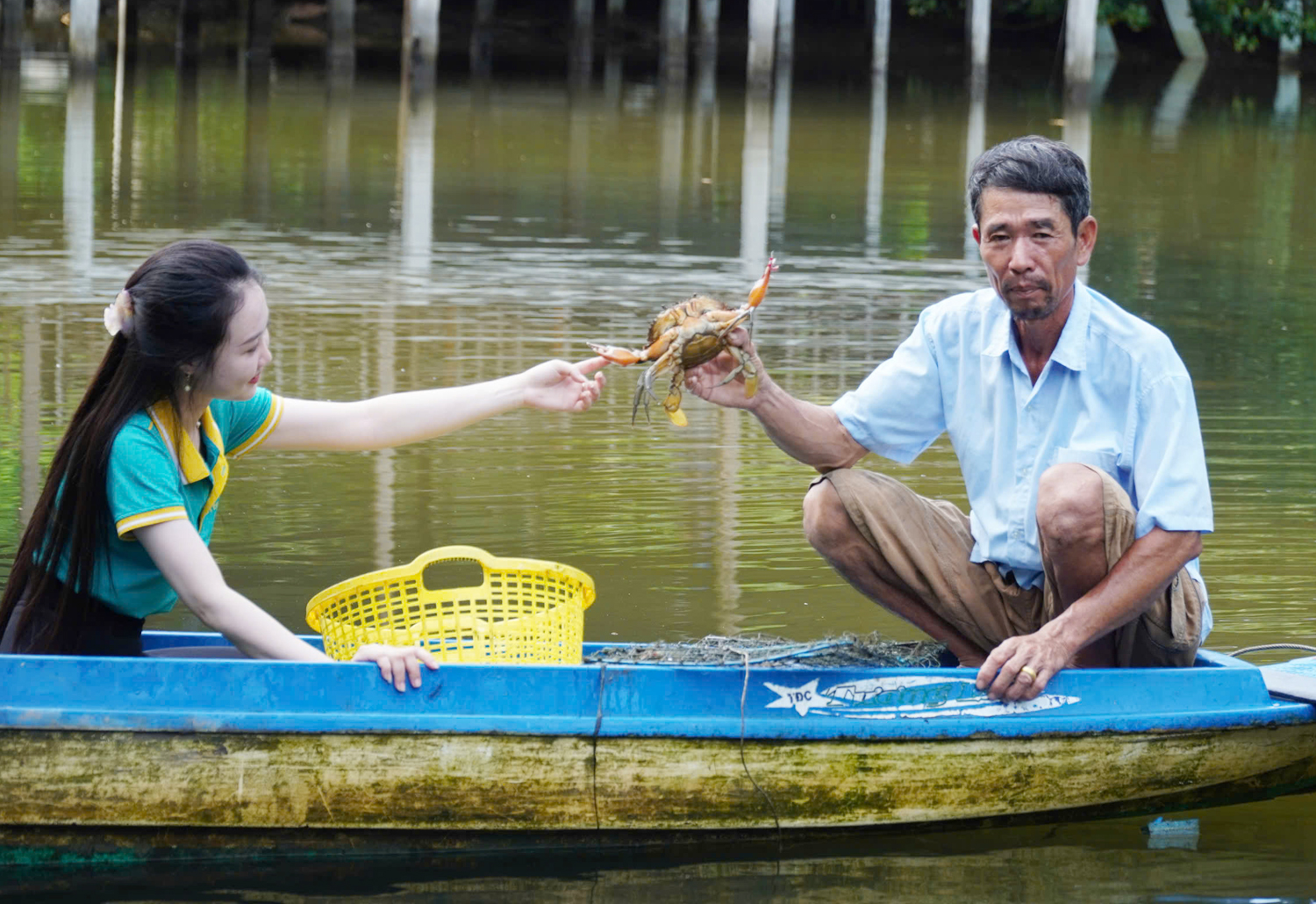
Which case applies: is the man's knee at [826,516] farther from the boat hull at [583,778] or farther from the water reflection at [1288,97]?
the water reflection at [1288,97]

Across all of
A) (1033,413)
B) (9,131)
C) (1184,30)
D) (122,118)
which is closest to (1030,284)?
(1033,413)

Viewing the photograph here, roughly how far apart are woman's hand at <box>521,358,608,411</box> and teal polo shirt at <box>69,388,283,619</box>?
0.57m

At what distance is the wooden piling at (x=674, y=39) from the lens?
23.6 m

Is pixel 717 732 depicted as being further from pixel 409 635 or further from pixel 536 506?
pixel 536 506

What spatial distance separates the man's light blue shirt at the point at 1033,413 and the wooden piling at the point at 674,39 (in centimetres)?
1985

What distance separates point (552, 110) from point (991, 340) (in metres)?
15.7

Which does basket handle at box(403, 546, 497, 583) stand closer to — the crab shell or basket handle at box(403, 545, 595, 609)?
basket handle at box(403, 545, 595, 609)

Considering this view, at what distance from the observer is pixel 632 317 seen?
30.4ft

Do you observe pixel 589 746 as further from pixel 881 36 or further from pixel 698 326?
pixel 881 36

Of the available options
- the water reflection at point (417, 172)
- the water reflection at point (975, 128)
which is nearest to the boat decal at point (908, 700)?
the water reflection at point (417, 172)

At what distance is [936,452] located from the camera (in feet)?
23.6

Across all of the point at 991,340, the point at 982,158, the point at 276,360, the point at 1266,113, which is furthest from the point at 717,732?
the point at 1266,113

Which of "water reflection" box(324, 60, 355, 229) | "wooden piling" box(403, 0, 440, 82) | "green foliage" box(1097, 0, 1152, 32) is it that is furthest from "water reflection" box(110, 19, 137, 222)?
"green foliage" box(1097, 0, 1152, 32)

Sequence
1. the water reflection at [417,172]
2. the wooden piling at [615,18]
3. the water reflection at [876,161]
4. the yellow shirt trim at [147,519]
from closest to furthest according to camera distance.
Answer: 1. the yellow shirt trim at [147,519]
2. the water reflection at [417,172]
3. the water reflection at [876,161]
4. the wooden piling at [615,18]
